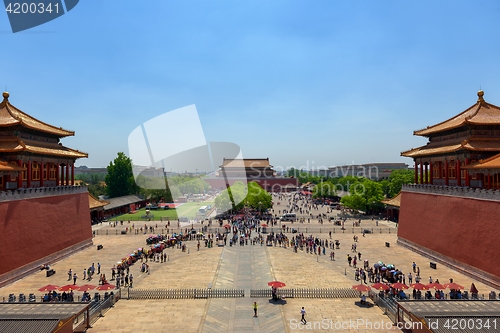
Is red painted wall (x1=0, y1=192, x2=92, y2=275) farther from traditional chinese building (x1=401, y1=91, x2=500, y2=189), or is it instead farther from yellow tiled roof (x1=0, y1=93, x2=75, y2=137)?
A: traditional chinese building (x1=401, y1=91, x2=500, y2=189)

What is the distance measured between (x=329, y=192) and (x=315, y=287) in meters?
47.0

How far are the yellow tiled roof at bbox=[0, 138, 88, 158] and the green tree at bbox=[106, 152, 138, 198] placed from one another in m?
31.1

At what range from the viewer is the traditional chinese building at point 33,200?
2118 cm

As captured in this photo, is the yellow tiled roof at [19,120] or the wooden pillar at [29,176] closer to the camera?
the yellow tiled roof at [19,120]

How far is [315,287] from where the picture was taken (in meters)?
19.8

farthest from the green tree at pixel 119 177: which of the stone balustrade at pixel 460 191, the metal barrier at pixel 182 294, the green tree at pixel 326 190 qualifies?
the stone balustrade at pixel 460 191

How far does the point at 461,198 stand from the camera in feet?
76.3

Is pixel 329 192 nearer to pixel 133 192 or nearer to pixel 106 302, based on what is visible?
pixel 133 192

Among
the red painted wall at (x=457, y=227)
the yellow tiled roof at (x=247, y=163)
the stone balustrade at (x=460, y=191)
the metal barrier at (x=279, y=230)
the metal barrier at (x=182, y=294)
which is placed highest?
the yellow tiled roof at (x=247, y=163)

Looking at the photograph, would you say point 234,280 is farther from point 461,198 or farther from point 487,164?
point 487,164

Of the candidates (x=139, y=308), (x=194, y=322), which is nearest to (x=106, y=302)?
(x=139, y=308)

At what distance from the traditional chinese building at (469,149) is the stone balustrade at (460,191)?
87cm

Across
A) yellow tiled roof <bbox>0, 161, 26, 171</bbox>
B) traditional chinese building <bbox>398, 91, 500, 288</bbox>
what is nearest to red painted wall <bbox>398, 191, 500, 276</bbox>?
traditional chinese building <bbox>398, 91, 500, 288</bbox>

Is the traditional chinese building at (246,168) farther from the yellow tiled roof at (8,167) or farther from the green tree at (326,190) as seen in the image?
the yellow tiled roof at (8,167)
